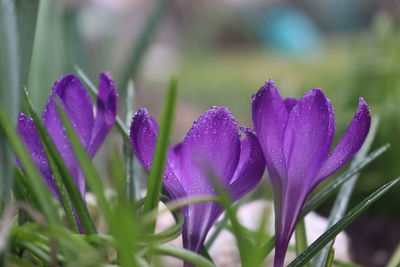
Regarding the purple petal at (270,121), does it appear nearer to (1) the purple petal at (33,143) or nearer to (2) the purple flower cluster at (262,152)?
(2) the purple flower cluster at (262,152)

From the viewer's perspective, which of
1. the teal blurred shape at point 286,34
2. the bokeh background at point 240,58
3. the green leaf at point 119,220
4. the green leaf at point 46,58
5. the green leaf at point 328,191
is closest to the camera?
the green leaf at point 119,220

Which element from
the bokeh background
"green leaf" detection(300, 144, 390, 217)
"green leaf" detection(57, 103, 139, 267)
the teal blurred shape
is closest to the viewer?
"green leaf" detection(57, 103, 139, 267)

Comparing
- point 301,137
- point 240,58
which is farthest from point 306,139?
point 240,58

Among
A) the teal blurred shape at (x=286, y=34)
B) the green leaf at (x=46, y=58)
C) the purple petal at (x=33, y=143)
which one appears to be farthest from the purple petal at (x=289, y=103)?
the teal blurred shape at (x=286, y=34)

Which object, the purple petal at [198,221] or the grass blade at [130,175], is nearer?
the purple petal at [198,221]

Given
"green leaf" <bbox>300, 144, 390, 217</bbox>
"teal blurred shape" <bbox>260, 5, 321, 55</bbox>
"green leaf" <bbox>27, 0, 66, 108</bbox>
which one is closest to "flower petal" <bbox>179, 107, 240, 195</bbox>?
"green leaf" <bbox>300, 144, 390, 217</bbox>

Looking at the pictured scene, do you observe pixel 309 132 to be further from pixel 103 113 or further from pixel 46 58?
→ pixel 46 58

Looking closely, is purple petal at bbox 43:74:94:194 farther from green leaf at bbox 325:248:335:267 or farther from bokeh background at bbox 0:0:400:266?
green leaf at bbox 325:248:335:267
